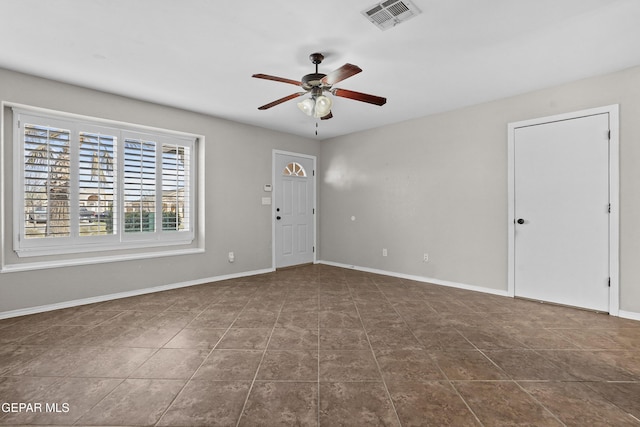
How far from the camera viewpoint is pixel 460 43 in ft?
8.34

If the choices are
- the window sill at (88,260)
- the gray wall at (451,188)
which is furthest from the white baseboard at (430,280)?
the window sill at (88,260)

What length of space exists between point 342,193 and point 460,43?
137 inches

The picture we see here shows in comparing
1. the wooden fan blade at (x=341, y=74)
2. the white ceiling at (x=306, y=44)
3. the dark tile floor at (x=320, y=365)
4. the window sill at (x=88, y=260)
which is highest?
the white ceiling at (x=306, y=44)

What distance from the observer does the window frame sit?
312cm

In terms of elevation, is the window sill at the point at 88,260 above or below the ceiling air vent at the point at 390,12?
below

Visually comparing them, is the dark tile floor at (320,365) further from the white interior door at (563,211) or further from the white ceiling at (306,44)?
the white ceiling at (306,44)

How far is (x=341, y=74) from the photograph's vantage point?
2320mm

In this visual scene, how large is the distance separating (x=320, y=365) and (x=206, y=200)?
126 inches

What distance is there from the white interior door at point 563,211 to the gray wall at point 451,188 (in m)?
0.15

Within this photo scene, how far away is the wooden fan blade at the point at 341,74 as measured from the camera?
2180mm

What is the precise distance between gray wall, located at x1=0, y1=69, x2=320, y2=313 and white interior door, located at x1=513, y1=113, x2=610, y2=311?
3.70 meters

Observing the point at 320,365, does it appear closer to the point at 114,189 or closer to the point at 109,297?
the point at 109,297

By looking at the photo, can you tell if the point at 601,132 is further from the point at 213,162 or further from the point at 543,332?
the point at 213,162

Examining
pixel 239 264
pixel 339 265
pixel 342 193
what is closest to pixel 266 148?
pixel 342 193
